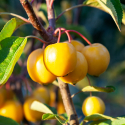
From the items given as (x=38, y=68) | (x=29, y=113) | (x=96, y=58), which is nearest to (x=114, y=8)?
(x=96, y=58)

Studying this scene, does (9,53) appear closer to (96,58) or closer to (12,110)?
(96,58)

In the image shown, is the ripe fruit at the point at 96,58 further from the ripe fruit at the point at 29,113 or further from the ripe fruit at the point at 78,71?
the ripe fruit at the point at 29,113

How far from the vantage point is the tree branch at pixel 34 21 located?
490 millimetres

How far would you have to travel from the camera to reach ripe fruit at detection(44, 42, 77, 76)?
49cm

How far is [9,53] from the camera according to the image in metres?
0.51

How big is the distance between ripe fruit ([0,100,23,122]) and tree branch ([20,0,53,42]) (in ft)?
1.72

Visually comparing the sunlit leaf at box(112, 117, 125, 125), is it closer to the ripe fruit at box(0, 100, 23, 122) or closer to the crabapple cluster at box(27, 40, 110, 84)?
the crabapple cluster at box(27, 40, 110, 84)

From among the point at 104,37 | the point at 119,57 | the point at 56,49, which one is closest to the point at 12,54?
the point at 56,49

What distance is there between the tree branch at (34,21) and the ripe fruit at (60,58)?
0.29 ft

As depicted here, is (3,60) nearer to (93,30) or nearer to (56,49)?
(56,49)

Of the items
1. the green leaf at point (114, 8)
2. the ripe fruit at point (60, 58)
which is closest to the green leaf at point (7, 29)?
the ripe fruit at point (60, 58)

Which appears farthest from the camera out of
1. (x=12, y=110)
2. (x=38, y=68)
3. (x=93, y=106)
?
(x=12, y=110)

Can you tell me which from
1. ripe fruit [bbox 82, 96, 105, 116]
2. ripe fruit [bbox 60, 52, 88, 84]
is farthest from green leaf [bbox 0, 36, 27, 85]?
ripe fruit [bbox 82, 96, 105, 116]

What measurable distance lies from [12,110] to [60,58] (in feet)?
1.90
